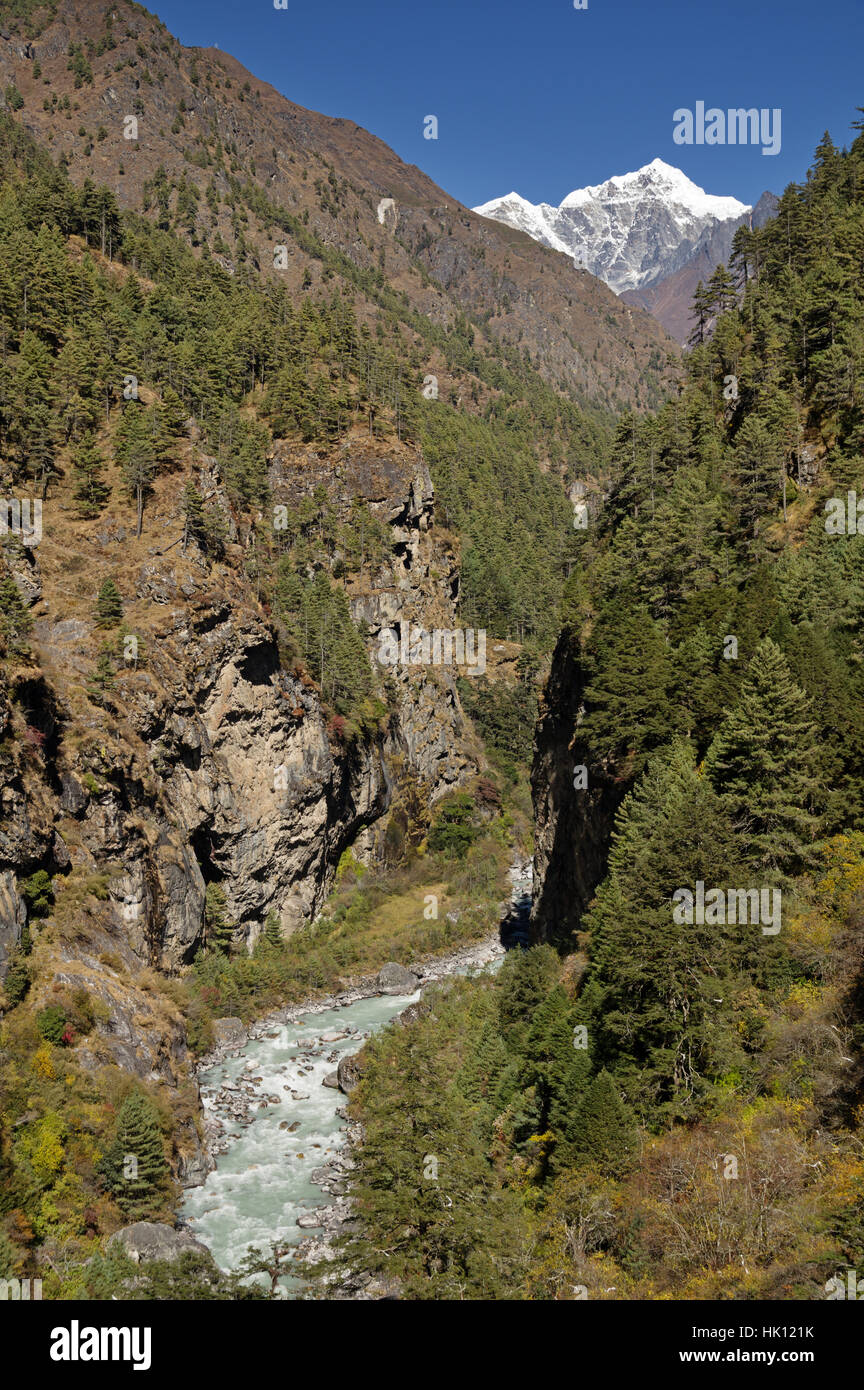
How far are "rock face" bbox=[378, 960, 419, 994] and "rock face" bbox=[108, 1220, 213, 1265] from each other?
1415 inches

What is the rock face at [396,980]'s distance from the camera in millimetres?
70625

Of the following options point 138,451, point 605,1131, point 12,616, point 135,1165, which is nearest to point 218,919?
point 12,616

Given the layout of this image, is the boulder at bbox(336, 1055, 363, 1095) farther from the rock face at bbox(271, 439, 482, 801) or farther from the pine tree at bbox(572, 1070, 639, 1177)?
the rock face at bbox(271, 439, 482, 801)

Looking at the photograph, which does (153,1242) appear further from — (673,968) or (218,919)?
(218,919)

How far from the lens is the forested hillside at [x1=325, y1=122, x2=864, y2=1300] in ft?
68.4

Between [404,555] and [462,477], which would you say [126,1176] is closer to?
[404,555]

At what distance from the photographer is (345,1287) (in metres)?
30.7

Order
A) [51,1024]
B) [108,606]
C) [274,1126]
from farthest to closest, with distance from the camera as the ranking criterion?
[108,606], [274,1126], [51,1024]

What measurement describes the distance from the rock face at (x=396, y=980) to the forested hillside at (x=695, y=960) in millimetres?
9187

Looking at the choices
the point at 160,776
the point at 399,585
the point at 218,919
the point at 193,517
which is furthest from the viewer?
the point at 399,585

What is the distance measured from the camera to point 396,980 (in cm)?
7144

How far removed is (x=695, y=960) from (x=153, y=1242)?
959 inches

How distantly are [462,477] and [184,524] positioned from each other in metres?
93.8
